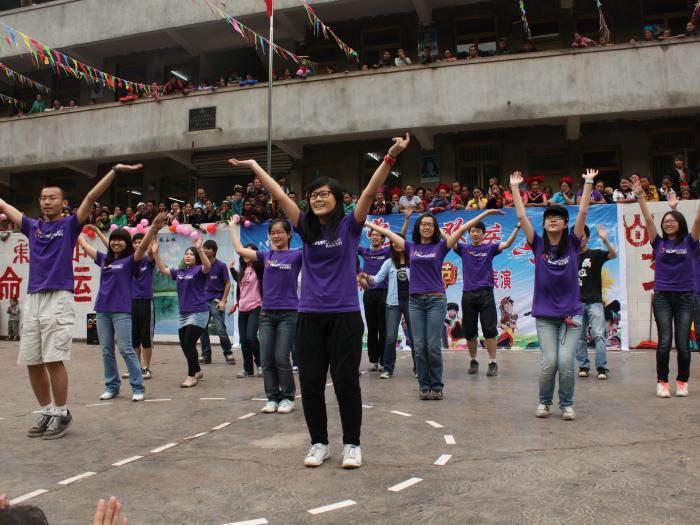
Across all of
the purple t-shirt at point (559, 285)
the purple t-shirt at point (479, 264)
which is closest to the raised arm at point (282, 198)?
the purple t-shirt at point (559, 285)

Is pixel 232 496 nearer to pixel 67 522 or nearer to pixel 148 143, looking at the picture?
pixel 67 522

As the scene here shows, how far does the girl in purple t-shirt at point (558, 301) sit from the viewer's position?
5566mm

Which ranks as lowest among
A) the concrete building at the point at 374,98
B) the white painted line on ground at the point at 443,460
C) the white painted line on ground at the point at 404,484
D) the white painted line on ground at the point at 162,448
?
the white painted line on ground at the point at 162,448

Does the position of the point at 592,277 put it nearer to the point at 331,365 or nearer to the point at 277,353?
the point at 277,353

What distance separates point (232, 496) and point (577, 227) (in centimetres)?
384

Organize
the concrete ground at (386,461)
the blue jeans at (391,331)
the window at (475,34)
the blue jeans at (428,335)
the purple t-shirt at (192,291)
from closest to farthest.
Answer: the concrete ground at (386,461) → the blue jeans at (428,335) → the purple t-shirt at (192,291) → the blue jeans at (391,331) → the window at (475,34)

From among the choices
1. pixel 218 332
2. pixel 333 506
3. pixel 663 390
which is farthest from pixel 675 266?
pixel 218 332

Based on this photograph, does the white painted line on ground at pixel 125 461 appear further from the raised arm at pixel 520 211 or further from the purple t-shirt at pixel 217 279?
the purple t-shirt at pixel 217 279

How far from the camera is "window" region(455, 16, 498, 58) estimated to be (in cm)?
1702

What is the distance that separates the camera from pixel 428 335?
6.60m

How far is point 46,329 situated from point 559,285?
14.9 ft

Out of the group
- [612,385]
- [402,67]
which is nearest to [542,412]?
[612,385]

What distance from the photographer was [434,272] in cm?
670

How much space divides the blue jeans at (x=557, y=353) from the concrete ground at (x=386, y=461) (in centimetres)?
26
